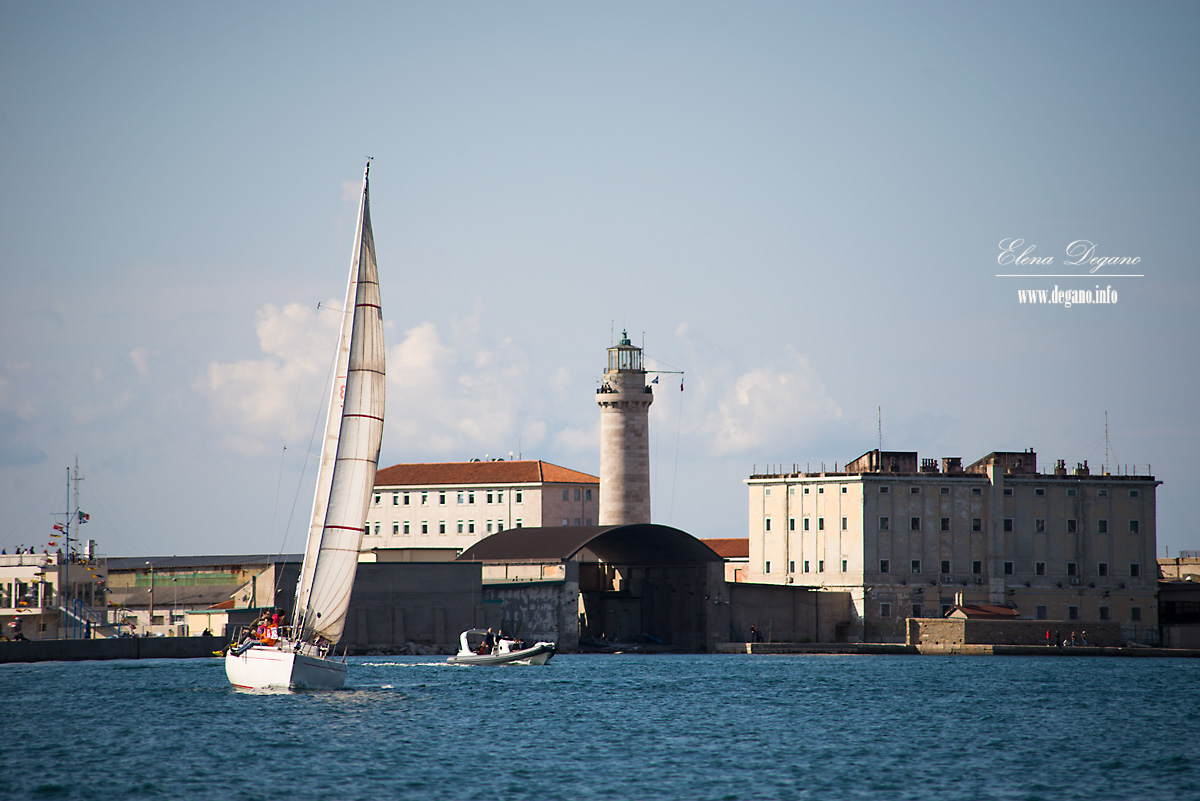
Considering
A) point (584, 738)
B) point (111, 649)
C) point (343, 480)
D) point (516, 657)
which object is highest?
point (343, 480)

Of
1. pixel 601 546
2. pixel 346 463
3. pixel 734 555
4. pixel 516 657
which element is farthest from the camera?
pixel 734 555

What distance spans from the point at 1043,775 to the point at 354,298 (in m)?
24.1

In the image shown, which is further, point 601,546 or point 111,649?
point 601,546

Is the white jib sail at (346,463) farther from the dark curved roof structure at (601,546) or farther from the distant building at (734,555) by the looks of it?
the distant building at (734,555)

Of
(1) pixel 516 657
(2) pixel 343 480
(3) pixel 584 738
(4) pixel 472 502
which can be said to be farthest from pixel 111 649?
(4) pixel 472 502

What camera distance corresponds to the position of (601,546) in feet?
→ 358

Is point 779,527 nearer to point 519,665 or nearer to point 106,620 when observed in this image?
point 519,665

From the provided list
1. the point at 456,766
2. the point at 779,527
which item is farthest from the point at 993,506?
the point at 456,766

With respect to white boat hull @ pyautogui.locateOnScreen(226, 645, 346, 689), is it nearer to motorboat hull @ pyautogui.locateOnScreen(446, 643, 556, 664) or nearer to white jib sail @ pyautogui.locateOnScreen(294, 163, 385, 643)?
white jib sail @ pyautogui.locateOnScreen(294, 163, 385, 643)

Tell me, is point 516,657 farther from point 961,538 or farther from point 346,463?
point 961,538

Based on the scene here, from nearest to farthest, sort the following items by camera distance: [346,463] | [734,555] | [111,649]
A: [346,463] < [111,649] < [734,555]

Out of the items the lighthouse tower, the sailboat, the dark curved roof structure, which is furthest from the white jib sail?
the lighthouse tower

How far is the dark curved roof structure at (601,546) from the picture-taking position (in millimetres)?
102312

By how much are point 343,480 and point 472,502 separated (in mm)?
92434
